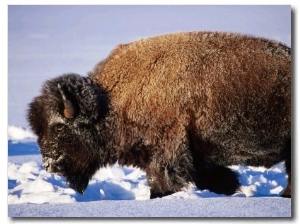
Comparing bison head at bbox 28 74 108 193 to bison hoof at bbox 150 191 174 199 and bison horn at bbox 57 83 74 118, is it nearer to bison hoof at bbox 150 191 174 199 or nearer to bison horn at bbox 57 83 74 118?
bison horn at bbox 57 83 74 118

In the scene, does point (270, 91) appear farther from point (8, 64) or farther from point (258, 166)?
point (8, 64)

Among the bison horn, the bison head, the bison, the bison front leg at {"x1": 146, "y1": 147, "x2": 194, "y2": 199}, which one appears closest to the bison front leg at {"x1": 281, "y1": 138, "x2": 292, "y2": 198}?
the bison

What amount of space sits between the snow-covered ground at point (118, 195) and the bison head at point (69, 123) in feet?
0.30

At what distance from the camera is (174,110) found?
3145 mm

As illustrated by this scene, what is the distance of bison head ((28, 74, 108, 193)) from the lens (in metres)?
3.21

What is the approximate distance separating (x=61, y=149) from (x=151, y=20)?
2.88 feet

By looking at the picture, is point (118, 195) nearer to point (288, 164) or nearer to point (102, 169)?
point (102, 169)

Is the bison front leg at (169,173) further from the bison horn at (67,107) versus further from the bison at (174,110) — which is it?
the bison horn at (67,107)

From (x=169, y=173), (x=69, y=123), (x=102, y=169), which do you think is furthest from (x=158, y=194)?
(x=69, y=123)

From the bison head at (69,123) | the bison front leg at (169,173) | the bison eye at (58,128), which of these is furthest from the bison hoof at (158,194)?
the bison eye at (58,128)

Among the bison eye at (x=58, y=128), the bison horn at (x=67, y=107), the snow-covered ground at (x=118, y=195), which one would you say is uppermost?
the bison horn at (x=67, y=107)

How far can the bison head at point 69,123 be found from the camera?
10.5 feet

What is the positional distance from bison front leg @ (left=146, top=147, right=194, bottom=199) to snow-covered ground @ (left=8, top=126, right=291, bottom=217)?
0.19 feet

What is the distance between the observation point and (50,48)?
11.2ft
